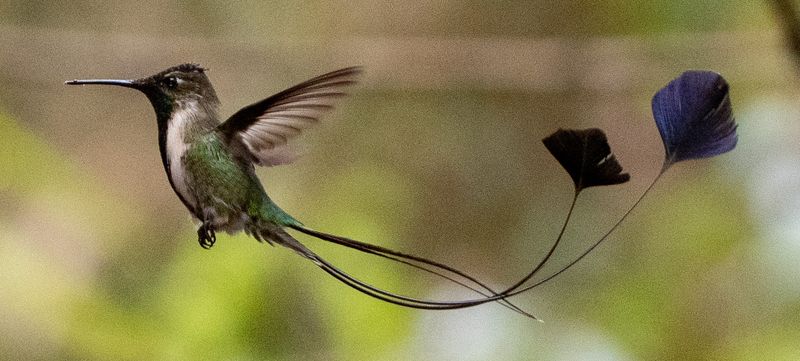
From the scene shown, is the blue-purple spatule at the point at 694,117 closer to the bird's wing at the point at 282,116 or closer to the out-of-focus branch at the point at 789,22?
the bird's wing at the point at 282,116

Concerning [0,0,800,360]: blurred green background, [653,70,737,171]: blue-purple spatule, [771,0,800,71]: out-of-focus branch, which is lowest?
[0,0,800,360]: blurred green background

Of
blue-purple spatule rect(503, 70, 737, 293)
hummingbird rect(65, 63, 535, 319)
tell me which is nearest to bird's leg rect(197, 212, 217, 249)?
hummingbird rect(65, 63, 535, 319)

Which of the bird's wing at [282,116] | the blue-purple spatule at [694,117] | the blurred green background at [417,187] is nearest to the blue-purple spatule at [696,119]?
the blue-purple spatule at [694,117]

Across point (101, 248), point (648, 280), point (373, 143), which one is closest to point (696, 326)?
Answer: point (648, 280)

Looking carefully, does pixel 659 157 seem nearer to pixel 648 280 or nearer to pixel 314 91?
pixel 648 280

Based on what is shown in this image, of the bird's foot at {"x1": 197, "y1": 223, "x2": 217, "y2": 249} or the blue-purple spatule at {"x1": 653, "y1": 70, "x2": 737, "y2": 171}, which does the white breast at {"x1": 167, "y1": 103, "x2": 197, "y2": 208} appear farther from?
the blue-purple spatule at {"x1": 653, "y1": 70, "x2": 737, "y2": 171}

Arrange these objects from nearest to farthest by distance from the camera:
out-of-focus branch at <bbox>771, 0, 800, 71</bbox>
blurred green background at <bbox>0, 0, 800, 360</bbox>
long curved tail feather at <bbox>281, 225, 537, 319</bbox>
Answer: long curved tail feather at <bbox>281, 225, 537, 319</bbox> < out-of-focus branch at <bbox>771, 0, 800, 71</bbox> < blurred green background at <bbox>0, 0, 800, 360</bbox>

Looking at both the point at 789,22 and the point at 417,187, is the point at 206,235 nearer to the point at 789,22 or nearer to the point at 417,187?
the point at 789,22
